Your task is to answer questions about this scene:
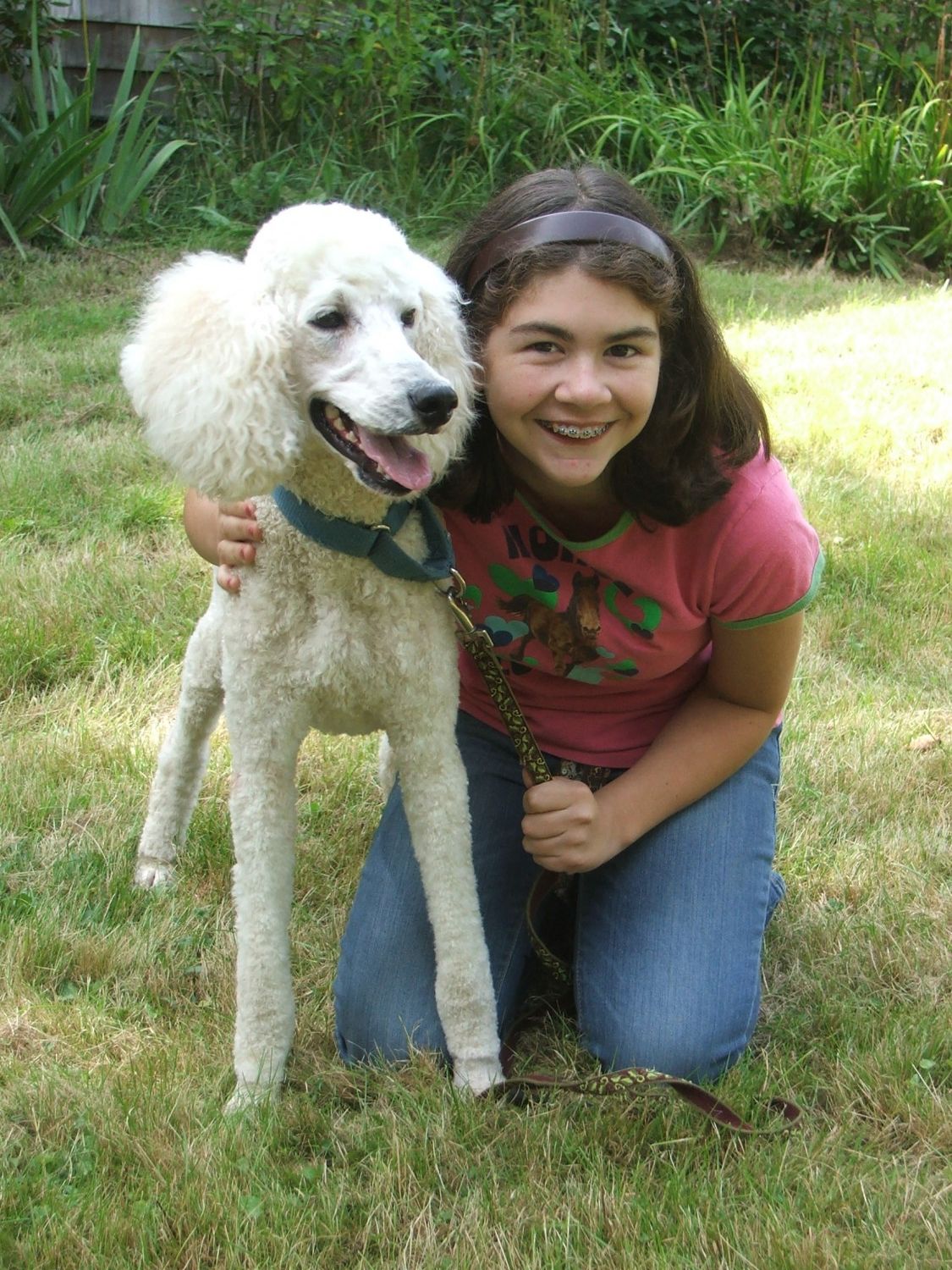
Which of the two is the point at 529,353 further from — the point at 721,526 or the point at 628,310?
the point at 721,526

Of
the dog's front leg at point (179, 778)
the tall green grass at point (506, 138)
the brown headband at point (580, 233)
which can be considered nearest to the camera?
the brown headband at point (580, 233)

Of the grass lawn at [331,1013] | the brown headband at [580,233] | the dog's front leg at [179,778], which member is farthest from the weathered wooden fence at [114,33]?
the brown headband at [580,233]

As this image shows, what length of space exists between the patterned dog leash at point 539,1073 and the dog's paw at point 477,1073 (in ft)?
0.12

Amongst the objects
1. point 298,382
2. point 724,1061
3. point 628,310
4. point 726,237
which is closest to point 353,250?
point 298,382

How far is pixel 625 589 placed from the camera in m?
2.09

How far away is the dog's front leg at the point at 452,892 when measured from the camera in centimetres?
196

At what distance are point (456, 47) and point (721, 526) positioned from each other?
17.6 feet

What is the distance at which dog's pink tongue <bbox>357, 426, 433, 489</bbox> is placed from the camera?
5.58 ft

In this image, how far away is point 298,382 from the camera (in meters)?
1.78

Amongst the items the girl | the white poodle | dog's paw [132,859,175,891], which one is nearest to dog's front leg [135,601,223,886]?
dog's paw [132,859,175,891]

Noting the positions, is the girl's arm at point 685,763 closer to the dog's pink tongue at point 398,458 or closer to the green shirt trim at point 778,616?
the green shirt trim at point 778,616

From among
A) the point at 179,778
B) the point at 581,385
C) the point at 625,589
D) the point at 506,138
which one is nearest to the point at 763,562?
the point at 625,589

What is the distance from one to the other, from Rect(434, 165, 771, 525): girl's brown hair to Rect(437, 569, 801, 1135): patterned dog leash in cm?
23

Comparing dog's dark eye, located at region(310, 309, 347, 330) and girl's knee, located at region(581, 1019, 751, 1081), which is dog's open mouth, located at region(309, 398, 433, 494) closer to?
dog's dark eye, located at region(310, 309, 347, 330)
